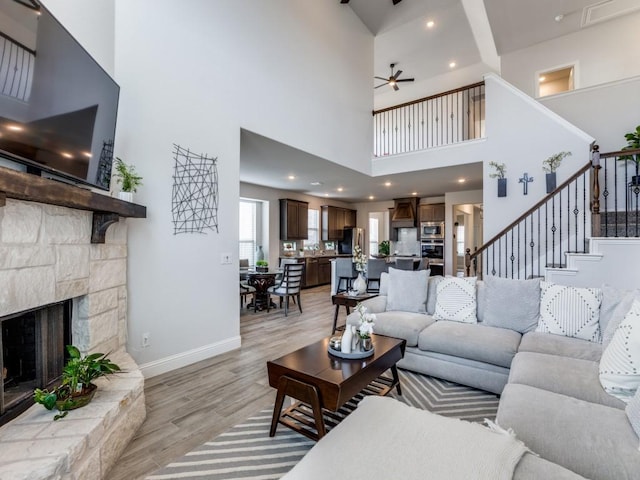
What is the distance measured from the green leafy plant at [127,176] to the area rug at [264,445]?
2166 millimetres

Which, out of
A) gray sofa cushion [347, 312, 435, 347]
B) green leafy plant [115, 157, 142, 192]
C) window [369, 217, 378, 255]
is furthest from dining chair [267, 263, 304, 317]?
window [369, 217, 378, 255]

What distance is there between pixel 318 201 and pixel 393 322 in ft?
23.0

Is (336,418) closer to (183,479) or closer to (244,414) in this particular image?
(244,414)

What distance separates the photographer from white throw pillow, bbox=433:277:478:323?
10.7ft

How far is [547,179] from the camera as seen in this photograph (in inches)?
188

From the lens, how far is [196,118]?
3.45m

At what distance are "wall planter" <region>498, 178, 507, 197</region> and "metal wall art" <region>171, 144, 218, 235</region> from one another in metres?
4.52

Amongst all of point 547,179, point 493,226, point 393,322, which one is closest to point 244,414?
point 393,322

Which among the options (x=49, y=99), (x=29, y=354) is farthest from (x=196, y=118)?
(x=29, y=354)

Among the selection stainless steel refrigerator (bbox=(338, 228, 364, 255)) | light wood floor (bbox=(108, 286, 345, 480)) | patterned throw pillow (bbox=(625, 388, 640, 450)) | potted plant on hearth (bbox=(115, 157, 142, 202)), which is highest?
potted plant on hearth (bbox=(115, 157, 142, 202))

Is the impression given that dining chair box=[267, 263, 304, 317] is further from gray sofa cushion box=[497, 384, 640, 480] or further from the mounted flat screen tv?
gray sofa cushion box=[497, 384, 640, 480]

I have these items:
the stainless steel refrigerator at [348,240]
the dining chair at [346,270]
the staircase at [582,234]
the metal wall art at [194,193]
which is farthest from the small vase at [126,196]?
the stainless steel refrigerator at [348,240]

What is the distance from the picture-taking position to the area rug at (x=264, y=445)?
1796 mm

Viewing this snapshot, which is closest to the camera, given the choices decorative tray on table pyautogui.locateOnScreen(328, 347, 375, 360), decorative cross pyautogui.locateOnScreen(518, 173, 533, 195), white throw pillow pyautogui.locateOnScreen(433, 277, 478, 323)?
decorative tray on table pyautogui.locateOnScreen(328, 347, 375, 360)
